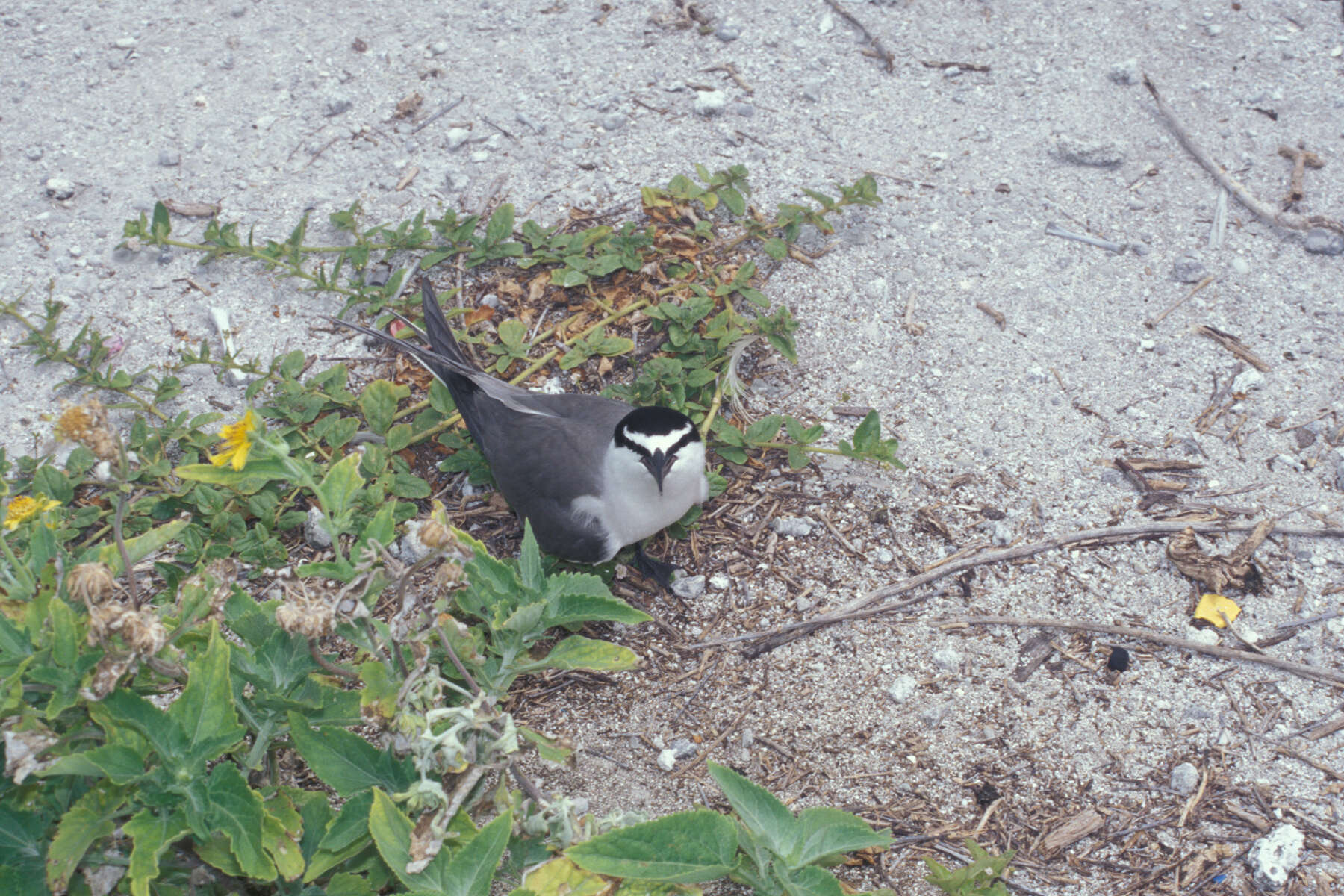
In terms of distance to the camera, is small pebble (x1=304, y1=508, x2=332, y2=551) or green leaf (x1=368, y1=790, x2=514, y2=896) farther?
small pebble (x1=304, y1=508, x2=332, y2=551)

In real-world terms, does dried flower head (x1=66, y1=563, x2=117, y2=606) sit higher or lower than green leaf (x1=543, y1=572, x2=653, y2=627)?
higher

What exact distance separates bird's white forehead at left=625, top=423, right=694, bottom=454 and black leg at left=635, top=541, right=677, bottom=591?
20.5 inches

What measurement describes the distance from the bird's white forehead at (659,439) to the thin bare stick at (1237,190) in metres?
3.14

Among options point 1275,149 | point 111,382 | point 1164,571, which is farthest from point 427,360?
point 1275,149

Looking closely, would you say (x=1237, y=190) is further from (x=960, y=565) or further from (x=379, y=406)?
(x=379, y=406)

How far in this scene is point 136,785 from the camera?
2.19m

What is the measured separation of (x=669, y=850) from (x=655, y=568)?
5.39 ft

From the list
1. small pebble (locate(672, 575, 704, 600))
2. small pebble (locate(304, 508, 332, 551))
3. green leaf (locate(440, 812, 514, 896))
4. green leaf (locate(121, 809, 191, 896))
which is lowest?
small pebble (locate(672, 575, 704, 600))

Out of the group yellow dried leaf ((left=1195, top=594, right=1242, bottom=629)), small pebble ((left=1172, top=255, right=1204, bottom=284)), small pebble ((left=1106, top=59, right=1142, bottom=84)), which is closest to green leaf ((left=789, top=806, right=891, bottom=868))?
yellow dried leaf ((left=1195, top=594, right=1242, bottom=629))

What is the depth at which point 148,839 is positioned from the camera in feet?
6.70

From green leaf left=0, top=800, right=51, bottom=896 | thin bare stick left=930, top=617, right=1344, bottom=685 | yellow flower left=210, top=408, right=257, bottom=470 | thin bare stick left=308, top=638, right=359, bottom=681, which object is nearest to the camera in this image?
green leaf left=0, top=800, right=51, bottom=896

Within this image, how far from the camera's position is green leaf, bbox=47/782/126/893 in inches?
81.8

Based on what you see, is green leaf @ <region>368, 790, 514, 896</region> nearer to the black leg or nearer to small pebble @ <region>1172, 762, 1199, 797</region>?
the black leg

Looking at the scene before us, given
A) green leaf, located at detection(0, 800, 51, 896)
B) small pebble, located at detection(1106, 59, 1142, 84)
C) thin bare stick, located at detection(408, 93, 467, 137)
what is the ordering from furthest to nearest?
thin bare stick, located at detection(408, 93, 467, 137) → small pebble, located at detection(1106, 59, 1142, 84) → green leaf, located at detection(0, 800, 51, 896)
